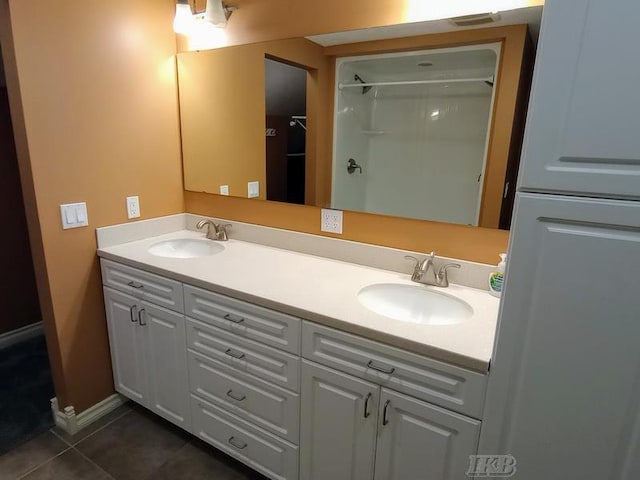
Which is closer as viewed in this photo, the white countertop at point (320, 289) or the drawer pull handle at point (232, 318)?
the white countertop at point (320, 289)

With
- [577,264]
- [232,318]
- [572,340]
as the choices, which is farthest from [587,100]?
[232,318]

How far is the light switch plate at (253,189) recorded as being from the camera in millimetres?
2146

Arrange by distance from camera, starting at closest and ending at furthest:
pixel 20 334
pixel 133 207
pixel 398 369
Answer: pixel 398 369
pixel 133 207
pixel 20 334

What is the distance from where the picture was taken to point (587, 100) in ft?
2.64

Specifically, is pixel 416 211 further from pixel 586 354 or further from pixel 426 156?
pixel 586 354

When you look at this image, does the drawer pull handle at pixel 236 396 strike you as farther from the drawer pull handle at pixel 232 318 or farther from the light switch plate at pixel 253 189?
the light switch plate at pixel 253 189

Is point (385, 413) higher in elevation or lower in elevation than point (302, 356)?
lower

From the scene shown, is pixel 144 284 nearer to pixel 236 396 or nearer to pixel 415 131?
pixel 236 396

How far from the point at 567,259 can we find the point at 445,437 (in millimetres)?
656

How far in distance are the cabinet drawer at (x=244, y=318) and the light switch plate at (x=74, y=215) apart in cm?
68

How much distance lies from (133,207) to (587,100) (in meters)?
2.06

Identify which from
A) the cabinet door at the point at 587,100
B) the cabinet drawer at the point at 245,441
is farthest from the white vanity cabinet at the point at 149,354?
the cabinet door at the point at 587,100

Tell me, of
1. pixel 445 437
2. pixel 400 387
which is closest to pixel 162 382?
pixel 400 387

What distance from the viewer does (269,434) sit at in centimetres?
157
